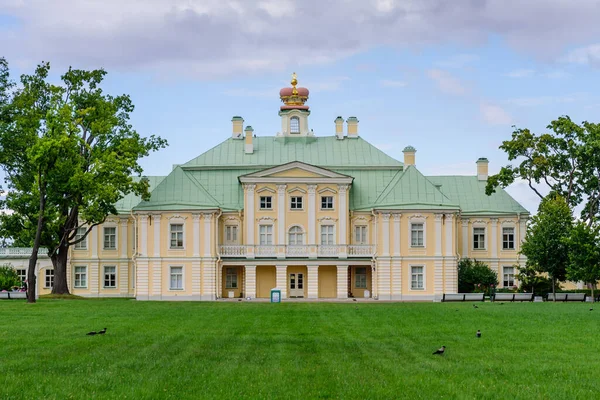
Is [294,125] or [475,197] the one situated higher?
[294,125]

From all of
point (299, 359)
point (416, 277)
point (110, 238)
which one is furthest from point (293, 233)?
point (299, 359)

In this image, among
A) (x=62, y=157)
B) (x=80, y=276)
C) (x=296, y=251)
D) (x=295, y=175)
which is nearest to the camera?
(x=62, y=157)

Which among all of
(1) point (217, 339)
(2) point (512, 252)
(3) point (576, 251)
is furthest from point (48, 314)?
(2) point (512, 252)

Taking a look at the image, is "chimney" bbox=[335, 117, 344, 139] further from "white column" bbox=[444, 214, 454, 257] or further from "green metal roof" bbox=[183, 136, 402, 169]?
"white column" bbox=[444, 214, 454, 257]

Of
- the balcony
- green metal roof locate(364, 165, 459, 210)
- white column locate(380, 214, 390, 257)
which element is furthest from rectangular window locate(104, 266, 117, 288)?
white column locate(380, 214, 390, 257)

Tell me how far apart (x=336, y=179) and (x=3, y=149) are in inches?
843

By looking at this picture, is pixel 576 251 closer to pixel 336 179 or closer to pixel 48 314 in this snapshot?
pixel 336 179

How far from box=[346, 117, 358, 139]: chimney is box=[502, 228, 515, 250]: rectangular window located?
12749mm

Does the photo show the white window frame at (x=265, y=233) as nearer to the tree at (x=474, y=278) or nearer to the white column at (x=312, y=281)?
the white column at (x=312, y=281)

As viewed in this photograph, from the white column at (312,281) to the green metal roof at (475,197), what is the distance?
1305 centimetres

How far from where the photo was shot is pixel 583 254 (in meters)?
53.9

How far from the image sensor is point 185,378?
1617 cm

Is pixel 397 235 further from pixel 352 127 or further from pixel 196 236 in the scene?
pixel 196 236

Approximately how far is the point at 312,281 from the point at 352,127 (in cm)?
1451
